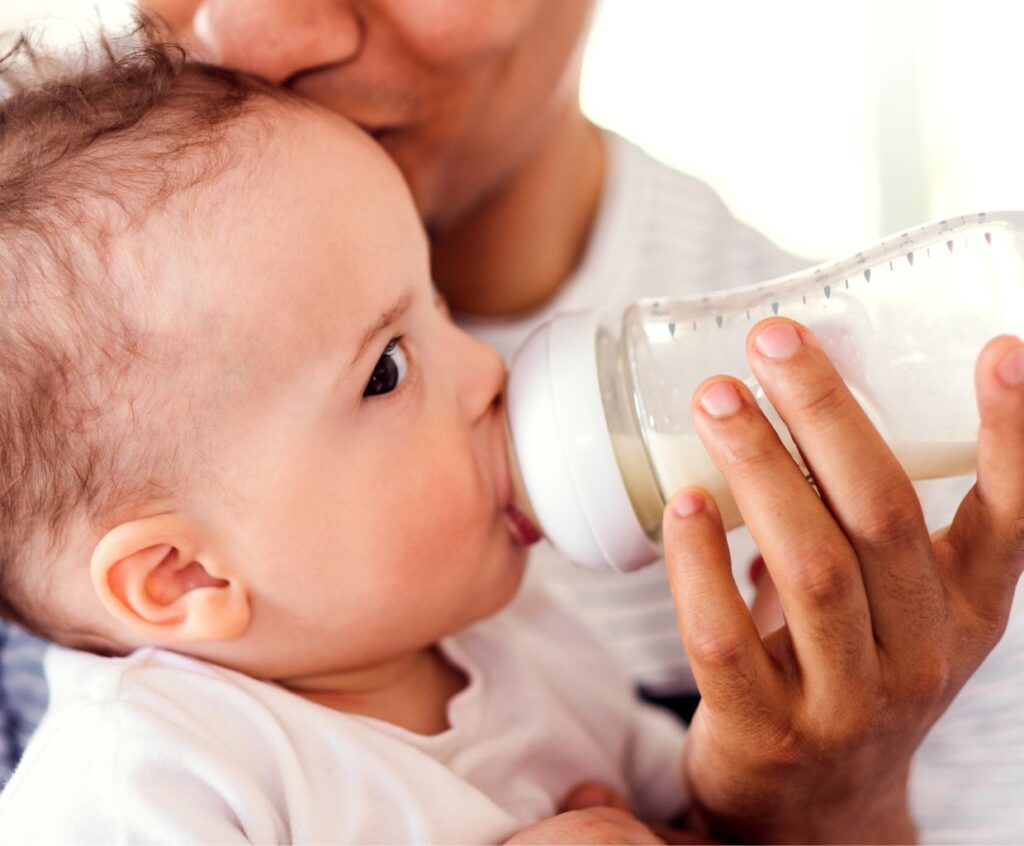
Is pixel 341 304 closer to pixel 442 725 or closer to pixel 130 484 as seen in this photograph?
pixel 130 484

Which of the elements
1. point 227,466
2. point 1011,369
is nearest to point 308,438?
point 227,466

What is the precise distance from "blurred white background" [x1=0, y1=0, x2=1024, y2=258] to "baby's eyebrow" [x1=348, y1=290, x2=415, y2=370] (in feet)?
6.43

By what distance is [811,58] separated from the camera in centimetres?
282

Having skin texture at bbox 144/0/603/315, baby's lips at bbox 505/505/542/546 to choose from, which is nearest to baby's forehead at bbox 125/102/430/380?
skin texture at bbox 144/0/603/315

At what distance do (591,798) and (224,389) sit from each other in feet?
1.91

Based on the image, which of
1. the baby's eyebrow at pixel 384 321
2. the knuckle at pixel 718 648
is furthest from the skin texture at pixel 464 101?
the knuckle at pixel 718 648

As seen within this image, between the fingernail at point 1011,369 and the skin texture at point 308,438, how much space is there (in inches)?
18.4

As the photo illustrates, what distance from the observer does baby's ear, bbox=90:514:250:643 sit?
0.90 meters

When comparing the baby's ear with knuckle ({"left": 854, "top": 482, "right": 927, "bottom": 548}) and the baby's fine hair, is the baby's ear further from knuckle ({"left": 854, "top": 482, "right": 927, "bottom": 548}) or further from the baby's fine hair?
knuckle ({"left": 854, "top": 482, "right": 927, "bottom": 548})

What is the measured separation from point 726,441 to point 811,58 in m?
2.32

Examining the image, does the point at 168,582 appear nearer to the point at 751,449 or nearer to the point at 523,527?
the point at 523,527

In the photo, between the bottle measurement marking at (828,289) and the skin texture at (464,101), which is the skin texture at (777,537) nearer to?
the skin texture at (464,101)

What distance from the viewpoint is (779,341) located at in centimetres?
77

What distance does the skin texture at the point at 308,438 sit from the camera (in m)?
0.90
